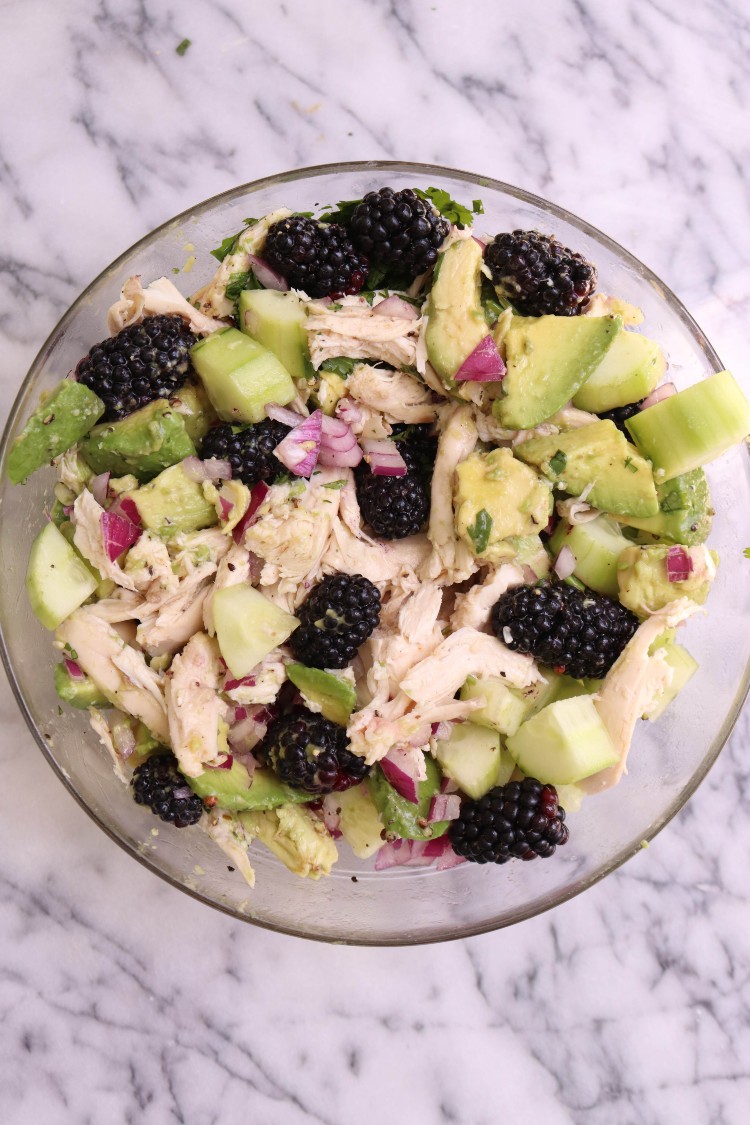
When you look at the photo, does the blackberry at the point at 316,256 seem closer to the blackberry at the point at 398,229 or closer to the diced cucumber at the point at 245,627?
the blackberry at the point at 398,229

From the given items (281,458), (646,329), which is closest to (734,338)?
(646,329)

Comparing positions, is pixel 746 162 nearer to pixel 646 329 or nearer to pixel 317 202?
pixel 646 329

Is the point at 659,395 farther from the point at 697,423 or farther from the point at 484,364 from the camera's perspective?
the point at 484,364

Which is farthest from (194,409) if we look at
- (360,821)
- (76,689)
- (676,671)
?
(676,671)

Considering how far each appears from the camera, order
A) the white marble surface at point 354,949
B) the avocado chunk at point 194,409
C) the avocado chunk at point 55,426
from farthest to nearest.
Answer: the white marble surface at point 354,949 < the avocado chunk at point 194,409 < the avocado chunk at point 55,426

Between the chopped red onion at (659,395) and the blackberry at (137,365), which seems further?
the chopped red onion at (659,395)

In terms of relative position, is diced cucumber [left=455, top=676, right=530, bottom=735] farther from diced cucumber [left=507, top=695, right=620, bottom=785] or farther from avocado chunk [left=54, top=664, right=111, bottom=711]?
avocado chunk [left=54, top=664, right=111, bottom=711]

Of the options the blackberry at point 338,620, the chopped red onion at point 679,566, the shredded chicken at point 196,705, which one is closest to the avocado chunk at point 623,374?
the chopped red onion at point 679,566
